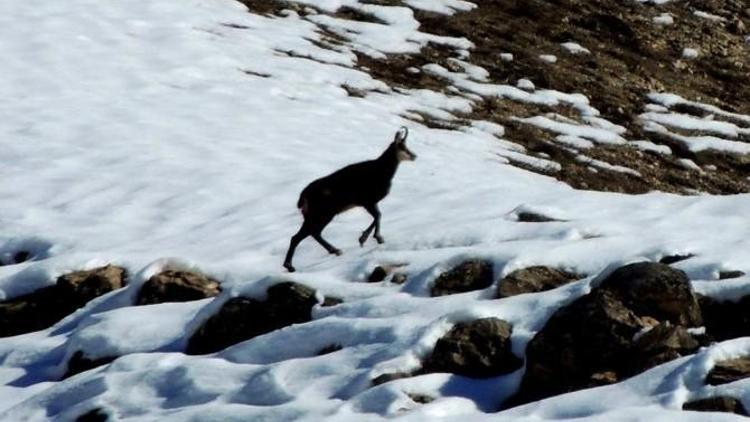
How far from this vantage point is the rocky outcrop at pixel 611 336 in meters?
8.84

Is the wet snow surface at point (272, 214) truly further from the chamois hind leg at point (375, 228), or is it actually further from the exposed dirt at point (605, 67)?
the exposed dirt at point (605, 67)

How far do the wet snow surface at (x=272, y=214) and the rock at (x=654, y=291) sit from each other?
462 millimetres

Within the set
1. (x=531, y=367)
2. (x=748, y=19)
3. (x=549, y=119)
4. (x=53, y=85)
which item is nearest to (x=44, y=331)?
(x=531, y=367)

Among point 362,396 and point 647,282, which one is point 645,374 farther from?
point 362,396

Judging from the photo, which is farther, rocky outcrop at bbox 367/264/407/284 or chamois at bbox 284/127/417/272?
chamois at bbox 284/127/417/272

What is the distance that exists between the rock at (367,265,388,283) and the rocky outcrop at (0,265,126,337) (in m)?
2.63

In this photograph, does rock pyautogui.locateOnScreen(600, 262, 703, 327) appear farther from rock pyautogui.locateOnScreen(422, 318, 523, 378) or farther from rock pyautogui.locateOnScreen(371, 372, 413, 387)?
rock pyautogui.locateOnScreen(371, 372, 413, 387)

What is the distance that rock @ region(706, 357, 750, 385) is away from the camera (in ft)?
27.3

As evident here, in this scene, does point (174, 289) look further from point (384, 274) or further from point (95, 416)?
point (95, 416)

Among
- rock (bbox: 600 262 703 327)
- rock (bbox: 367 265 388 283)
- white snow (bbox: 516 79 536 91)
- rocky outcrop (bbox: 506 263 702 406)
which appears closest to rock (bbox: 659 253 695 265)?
rock (bbox: 600 262 703 327)

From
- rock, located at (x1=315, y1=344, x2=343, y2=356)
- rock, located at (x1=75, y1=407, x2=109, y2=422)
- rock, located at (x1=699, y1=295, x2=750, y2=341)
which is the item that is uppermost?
rock, located at (x1=699, y1=295, x2=750, y2=341)

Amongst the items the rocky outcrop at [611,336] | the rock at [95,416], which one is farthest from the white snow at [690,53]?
the rock at [95,416]

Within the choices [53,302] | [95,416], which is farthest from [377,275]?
[53,302]

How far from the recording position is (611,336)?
8883 millimetres
